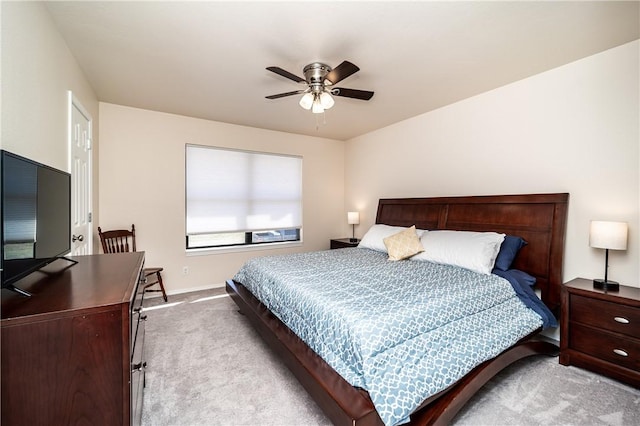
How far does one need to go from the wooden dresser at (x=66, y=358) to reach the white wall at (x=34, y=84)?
0.90 m

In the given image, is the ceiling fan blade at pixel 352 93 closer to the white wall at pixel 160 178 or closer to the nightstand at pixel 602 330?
the nightstand at pixel 602 330

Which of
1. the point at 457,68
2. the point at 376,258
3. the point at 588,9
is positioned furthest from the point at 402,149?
the point at 588,9

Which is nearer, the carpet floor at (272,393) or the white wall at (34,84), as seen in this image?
the white wall at (34,84)

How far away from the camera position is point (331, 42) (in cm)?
219

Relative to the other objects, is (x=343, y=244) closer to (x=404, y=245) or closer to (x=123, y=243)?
(x=404, y=245)

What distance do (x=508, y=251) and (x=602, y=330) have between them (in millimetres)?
857

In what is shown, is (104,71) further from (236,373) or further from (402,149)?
(402,149)

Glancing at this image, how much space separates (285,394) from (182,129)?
12.1 ft

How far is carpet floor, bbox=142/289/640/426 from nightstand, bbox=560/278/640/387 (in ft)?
0.33

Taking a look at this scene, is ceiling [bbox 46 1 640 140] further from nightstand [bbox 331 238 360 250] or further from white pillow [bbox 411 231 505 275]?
nightstand [bbox 331 238 360 250]

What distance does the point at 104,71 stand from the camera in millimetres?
2693

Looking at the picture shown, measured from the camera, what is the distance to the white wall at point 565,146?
2307mm

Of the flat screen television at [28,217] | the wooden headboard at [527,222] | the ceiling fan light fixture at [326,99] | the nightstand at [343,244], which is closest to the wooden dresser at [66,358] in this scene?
the flat screen television at [28,217]

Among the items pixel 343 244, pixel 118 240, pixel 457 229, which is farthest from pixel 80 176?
pixel 457 229
